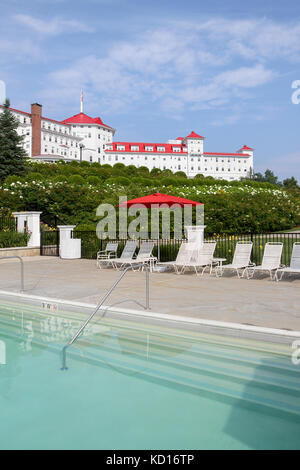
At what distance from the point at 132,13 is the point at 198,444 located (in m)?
12.9

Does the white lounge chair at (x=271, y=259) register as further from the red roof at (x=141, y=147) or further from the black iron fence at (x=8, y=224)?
the red roof at (x=141, y=147)

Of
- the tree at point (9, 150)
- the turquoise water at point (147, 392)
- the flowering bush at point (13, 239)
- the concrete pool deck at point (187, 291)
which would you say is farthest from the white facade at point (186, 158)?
the turquoise water at point (147, 392)

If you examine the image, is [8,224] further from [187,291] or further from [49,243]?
[187,291]

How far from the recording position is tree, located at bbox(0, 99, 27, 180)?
140 feet

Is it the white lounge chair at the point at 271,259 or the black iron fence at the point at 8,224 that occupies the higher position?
the black iron fence at the point at 8,224

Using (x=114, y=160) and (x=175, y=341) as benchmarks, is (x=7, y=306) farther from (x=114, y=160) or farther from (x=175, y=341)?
(x=114, y=160)

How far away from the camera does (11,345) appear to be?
6383mm

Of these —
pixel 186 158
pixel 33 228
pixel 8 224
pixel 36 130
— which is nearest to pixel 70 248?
pixel 33 228

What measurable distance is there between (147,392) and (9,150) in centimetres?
4241

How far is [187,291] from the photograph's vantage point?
895 centimetres

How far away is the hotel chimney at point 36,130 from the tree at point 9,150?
137 feet

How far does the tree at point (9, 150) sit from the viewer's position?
42.8 metres

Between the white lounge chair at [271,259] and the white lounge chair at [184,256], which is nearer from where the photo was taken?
the white lounge chair at [271,259]

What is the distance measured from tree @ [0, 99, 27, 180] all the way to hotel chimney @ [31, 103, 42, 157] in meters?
41.7
